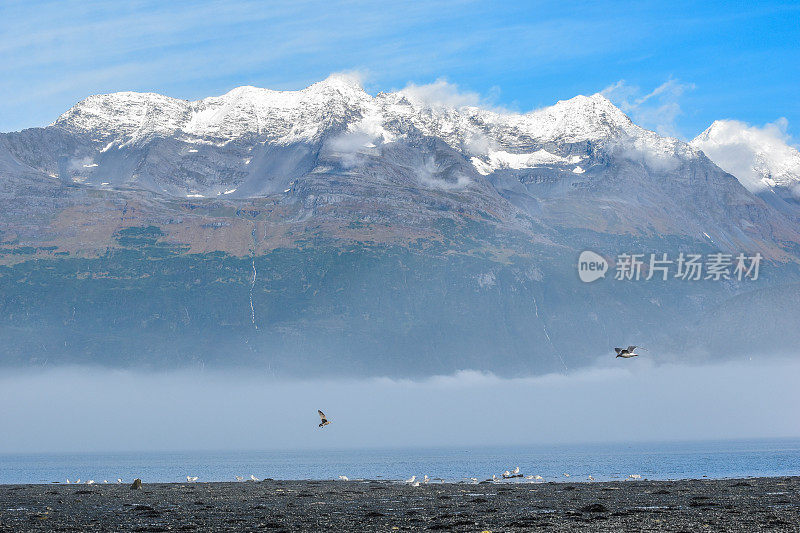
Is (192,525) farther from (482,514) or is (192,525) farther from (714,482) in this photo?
(714,482)

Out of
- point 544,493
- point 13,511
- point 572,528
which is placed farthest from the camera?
point 544,493

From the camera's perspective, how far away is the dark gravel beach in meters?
63.7

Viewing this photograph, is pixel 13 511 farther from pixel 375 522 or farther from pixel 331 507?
pixel 375 522

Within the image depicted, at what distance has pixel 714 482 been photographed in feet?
360

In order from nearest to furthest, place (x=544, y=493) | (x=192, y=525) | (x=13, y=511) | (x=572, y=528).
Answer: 1. (x=572, y=528)
2. (x=192, y=525)
3. (x=13, y=511)
4. (x=544, y=493)

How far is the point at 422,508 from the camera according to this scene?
259 ft

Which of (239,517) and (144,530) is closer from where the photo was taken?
(144,530)

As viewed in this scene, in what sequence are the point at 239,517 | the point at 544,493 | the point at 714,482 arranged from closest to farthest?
the point at 239,517, the point at 544,493, the point at 714,482

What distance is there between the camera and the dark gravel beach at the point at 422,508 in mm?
63656

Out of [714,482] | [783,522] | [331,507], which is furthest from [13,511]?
[714,482]

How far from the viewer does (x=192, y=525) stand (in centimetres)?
6494

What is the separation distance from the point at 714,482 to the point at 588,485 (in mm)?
15173

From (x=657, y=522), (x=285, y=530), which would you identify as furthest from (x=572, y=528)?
(x=285, y=530)

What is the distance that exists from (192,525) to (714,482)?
70217mm
